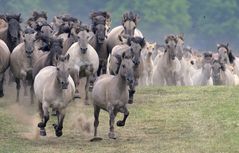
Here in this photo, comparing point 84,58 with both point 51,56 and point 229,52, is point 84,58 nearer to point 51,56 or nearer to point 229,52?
point 51,56

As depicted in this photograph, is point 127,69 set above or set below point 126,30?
below

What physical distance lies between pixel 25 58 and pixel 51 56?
3.01 m

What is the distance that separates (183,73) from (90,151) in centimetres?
1436

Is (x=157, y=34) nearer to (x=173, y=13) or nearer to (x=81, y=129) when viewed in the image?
(x=173, y=13)

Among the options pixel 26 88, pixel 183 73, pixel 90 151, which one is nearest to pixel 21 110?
pixel 26 88

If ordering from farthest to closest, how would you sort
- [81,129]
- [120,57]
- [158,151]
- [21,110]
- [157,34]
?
[157,34], [21,110], [81,129], [120,57], [158,151]

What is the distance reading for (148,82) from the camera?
34969 mm

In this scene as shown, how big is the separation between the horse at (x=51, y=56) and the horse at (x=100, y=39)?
2718 mm

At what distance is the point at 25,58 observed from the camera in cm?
2708

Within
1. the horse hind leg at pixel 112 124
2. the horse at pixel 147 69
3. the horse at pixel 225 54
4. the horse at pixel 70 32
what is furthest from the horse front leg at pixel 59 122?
the horse at pixel 225 54

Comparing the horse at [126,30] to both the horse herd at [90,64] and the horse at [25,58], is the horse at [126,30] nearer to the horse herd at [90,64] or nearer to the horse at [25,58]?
the horse herd at [90,64]

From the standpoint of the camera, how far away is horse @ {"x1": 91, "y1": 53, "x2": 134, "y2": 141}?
2053 centimetres

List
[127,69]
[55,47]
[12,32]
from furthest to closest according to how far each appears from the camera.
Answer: [12,32]
[55,47]
[127,69]

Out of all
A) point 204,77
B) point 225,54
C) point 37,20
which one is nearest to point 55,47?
point 37,20
